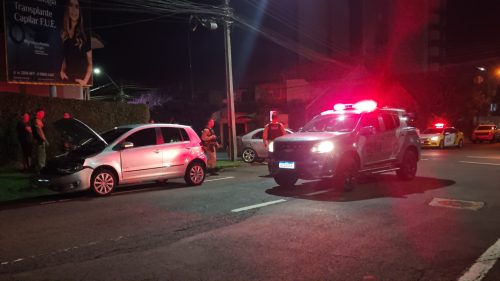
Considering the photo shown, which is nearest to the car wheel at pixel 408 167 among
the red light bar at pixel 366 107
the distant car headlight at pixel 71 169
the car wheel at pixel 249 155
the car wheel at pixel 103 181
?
the red light bar at pixel 366 107

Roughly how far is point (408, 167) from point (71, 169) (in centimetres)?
855

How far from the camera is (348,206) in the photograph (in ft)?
28.3

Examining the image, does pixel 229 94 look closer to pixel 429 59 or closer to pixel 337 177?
pixel 337 177

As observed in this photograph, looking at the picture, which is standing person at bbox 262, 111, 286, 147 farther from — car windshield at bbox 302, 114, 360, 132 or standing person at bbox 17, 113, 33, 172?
standing person at bbox 17, 113, 33, 172

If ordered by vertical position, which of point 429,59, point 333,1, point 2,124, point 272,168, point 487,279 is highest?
point 333,1

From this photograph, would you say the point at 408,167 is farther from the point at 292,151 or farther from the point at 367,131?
the point at 292,151

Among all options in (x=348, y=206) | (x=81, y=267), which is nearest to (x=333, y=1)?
(x=348, y=206)

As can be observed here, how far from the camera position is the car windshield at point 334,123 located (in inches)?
423

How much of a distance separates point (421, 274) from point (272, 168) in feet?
19.6

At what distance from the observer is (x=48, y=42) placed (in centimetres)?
1628

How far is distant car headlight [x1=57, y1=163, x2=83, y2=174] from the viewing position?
997cm

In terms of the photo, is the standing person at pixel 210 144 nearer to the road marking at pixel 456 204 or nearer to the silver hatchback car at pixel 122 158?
the silver hatchback car at pixel 122 158

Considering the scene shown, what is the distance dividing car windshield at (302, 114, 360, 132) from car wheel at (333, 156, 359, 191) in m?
0.81

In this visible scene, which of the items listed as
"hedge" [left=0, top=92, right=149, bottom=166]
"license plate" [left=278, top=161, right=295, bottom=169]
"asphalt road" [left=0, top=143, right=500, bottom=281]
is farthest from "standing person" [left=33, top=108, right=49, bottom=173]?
"license plate" [left=278, top=161, right=295, bottom=169]
